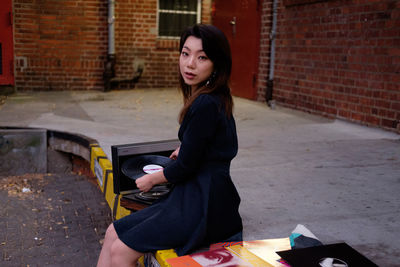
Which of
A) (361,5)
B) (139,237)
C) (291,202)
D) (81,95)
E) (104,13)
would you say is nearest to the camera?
(139,237)

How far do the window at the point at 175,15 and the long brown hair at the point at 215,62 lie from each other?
840 centimetres

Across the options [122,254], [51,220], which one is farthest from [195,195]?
[51,220]

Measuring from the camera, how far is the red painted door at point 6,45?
29.7 ft

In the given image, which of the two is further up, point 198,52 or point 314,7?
point 314,7

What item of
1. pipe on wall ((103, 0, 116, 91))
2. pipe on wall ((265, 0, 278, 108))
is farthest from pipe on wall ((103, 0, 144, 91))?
pipe on wall ((265, 0, 278, 108))

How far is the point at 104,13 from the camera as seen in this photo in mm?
9703

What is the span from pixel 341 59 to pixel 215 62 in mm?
4624

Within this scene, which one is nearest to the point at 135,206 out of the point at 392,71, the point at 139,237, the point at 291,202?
the point at 139,237

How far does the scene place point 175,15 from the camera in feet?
34.3

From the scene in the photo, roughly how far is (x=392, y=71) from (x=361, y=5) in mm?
1033

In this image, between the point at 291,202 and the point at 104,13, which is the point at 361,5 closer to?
the point at 291,202

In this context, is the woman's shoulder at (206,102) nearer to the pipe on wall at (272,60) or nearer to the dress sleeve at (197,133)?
the dress sleeve at (197,133)

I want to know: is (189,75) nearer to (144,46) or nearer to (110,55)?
(110,55)

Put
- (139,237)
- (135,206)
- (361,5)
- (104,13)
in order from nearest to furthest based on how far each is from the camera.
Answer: (139,237) < (135,206) < (361,5) < (104,13)
